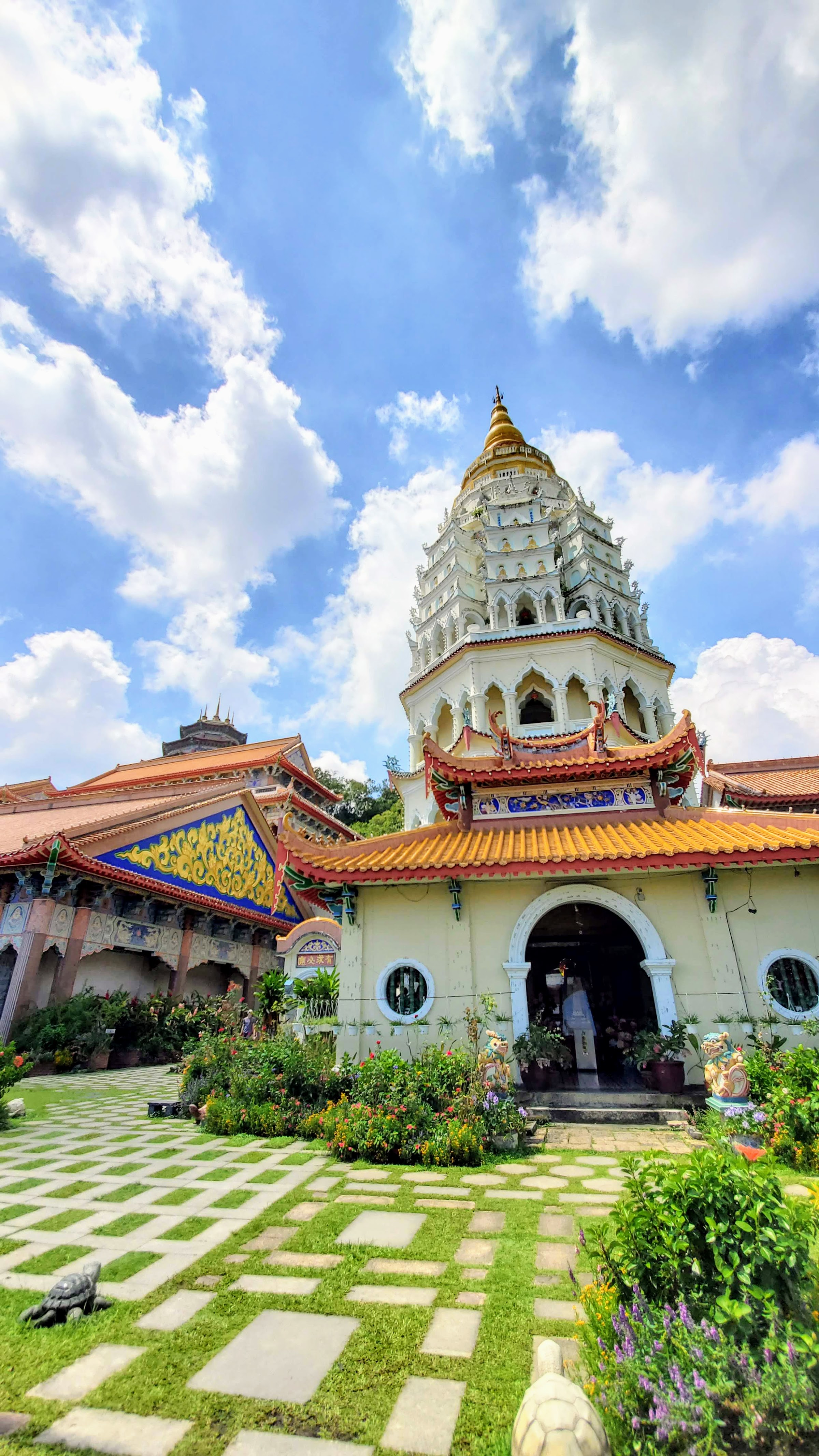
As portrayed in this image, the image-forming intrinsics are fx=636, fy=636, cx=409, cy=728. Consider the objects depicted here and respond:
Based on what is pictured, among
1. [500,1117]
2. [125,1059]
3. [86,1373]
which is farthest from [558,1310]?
[125,1059]

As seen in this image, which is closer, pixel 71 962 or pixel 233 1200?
pixel 233 1200

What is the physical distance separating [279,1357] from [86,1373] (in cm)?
87

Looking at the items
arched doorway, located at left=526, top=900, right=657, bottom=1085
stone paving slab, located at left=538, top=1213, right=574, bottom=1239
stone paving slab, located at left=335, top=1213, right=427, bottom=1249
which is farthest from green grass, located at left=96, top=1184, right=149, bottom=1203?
arched doorway, located at left=526, top=900, right=657, bottom=1085

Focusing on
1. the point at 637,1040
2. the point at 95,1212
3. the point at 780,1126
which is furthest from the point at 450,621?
the point at 95,1212

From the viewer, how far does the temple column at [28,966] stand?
43.8 feet

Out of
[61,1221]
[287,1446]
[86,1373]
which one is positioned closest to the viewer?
[287,1446]

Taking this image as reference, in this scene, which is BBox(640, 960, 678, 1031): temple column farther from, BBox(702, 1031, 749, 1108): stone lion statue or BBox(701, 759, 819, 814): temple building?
BBox(701, 759, 819, 814): temple building

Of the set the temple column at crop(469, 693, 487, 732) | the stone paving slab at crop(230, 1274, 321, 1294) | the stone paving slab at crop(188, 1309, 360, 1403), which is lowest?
the stone paving slab at crop(188, 1309, 360, 1403)

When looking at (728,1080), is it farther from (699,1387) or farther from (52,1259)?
(52,1259)

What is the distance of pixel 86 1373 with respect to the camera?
2904 mm

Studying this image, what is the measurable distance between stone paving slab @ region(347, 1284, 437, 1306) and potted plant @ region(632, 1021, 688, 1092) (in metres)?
6.25

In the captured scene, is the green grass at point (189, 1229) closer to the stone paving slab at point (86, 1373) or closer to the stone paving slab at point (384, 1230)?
the stone paving slab at point (384, 1230)

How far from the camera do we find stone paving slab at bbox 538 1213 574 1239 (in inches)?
175

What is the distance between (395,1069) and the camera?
7867 millimetres
